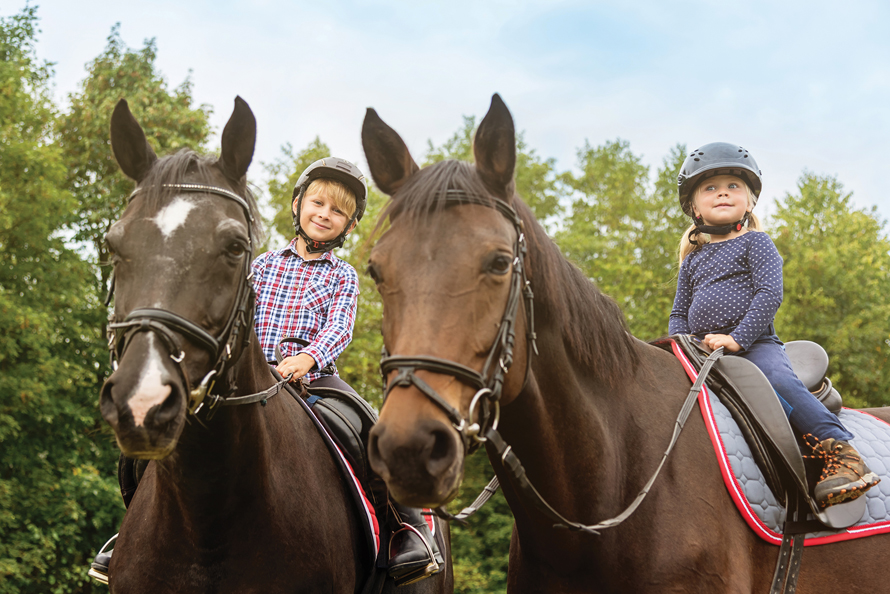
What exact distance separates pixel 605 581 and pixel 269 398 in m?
1.89

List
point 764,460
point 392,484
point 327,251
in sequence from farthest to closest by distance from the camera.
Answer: point 327,251, point 764,460, point 392,484

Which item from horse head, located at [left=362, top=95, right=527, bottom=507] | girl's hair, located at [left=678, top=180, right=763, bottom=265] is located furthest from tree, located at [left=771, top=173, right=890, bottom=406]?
horse head, located at [left=362, top=95, right=527, bottom=507]

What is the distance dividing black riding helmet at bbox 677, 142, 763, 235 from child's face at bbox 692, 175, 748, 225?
0.04 metres

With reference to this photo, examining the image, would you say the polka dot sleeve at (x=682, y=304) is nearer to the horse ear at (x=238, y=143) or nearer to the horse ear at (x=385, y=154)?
the horse ear at (x=385, y=154)

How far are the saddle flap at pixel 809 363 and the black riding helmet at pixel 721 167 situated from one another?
81 centimetres

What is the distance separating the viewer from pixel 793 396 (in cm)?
339

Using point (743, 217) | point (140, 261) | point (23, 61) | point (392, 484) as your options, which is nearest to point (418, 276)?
point (392, 484)

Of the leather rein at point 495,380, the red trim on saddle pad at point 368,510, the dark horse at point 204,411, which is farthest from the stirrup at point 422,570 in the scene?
the leather rein at point 495,380

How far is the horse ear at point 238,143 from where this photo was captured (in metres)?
3.35

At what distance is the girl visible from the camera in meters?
3.19

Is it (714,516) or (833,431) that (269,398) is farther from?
A: (833,431)

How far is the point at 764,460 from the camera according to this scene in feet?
10.4

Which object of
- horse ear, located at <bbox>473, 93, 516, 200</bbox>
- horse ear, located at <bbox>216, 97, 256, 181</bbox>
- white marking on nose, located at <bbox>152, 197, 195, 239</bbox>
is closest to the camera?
horse ear, located at <bbox>473, 93, 516, 200</bbox>

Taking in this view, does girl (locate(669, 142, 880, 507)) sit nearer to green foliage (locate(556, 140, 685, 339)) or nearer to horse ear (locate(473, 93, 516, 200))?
horse ear (locate(473, 93, 516, 200))
